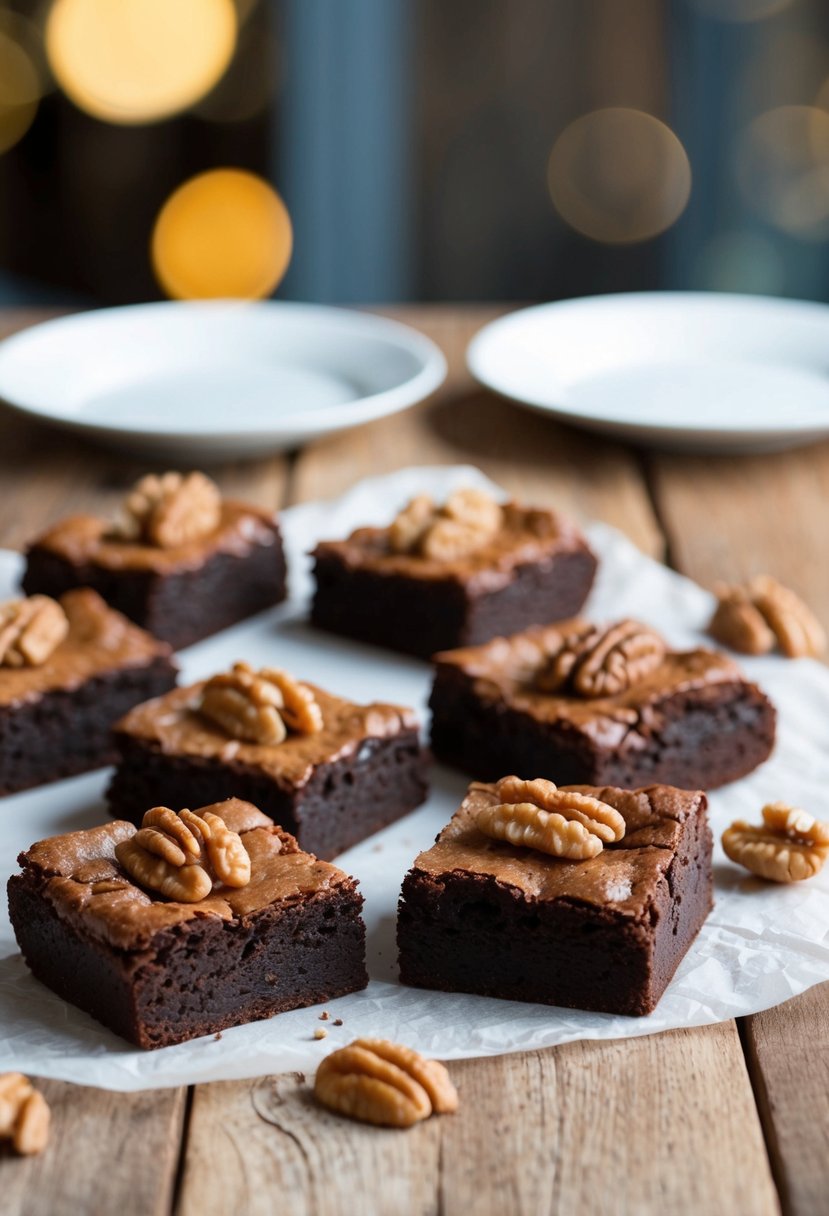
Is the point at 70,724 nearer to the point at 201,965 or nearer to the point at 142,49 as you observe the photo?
the point at 201,965

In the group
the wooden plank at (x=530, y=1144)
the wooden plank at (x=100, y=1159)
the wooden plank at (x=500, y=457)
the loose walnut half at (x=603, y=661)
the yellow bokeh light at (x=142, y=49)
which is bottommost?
the wooden plank at (x=500, y=457)

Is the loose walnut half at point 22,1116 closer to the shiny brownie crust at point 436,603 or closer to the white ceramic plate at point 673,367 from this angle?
the shiny brownie crust at point 436,603

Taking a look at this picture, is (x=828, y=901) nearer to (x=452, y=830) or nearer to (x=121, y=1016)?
(x=452, y=830)

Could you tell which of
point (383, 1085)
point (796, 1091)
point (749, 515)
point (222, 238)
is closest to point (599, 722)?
point (796, 1091)

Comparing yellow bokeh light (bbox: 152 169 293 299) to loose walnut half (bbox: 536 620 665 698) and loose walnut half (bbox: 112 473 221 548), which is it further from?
loose walnut half (bbox: 536 620 665 698)

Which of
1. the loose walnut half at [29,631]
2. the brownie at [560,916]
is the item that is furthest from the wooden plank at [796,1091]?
the loose walnut half at [29,631]

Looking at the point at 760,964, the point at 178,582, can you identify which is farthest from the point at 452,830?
the point at 178,582
